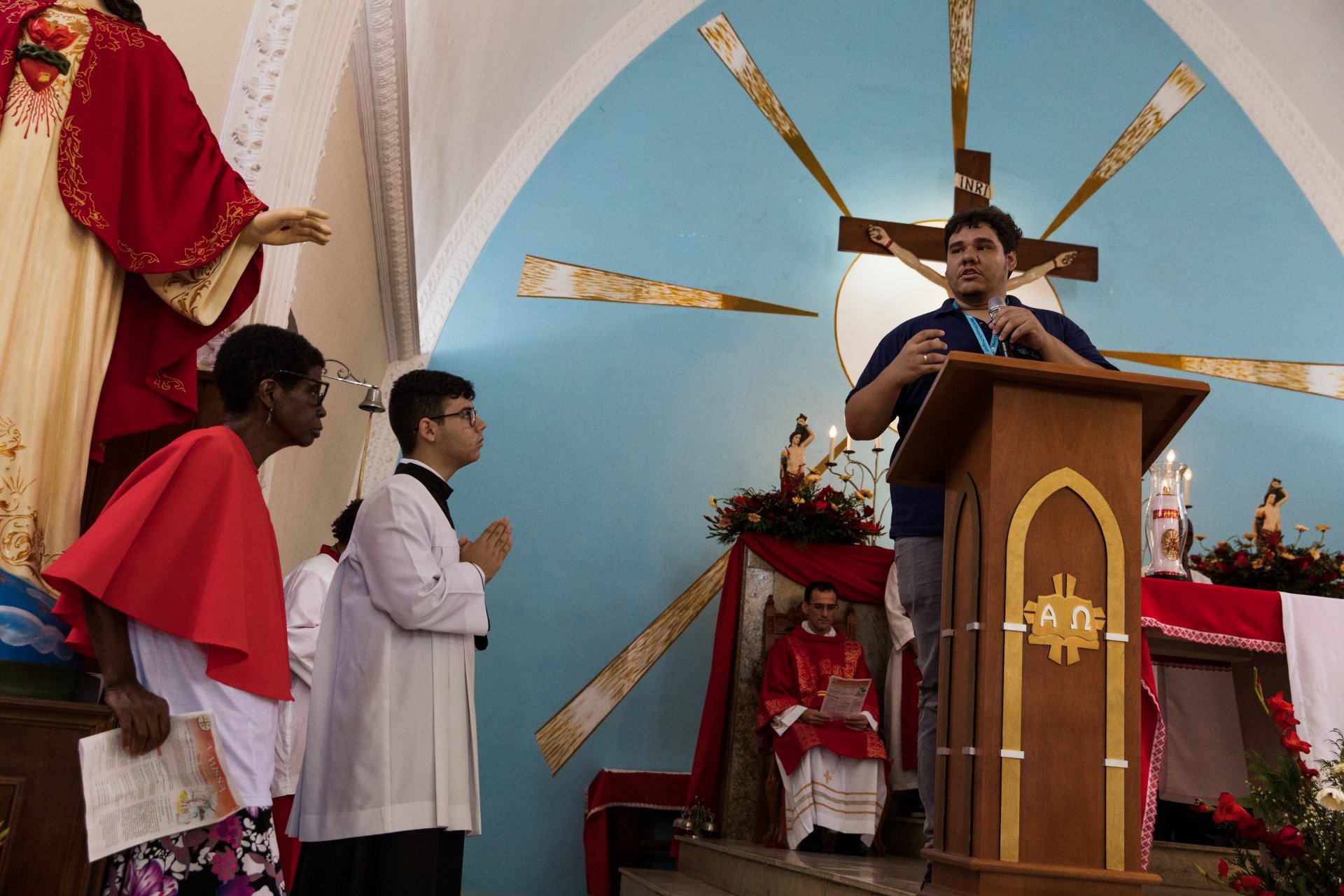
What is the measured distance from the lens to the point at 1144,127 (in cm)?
782

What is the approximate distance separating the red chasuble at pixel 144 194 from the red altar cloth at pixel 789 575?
362 centimetres

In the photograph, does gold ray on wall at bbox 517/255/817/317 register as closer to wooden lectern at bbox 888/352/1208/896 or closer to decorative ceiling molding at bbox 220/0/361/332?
decorative ceiling molding at bbox 220/0/361/332

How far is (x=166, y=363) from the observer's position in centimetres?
234

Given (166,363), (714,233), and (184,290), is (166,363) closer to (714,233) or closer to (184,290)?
(184,290)

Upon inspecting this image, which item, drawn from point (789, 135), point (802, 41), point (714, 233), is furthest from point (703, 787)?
point (802, 41)

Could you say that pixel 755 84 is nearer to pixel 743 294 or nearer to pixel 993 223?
pixel 743 294

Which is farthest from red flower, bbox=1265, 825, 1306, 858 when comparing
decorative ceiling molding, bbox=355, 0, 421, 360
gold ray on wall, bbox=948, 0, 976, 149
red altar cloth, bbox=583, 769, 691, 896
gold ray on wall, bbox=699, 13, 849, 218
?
gold ray on wall, bbox=948, 0, 976, 149

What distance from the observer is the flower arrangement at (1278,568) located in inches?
189

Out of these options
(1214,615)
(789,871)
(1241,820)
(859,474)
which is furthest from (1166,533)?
(859,474)

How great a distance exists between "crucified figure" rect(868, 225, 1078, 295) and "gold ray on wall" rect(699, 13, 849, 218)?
20.2 inches

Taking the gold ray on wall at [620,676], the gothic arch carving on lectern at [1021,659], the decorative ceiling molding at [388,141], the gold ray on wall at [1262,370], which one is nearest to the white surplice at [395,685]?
the gothic arch carving on lectern at [1021,659]

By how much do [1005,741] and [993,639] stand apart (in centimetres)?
17

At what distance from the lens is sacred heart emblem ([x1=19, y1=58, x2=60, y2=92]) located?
6.97 feet

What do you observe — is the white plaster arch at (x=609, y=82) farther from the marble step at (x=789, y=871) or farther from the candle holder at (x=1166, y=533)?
the candle holder at (x=1166, y=533)
